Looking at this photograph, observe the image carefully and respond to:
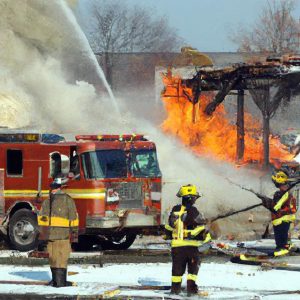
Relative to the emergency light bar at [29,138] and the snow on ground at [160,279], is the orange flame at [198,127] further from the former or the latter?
the snow on ground at [160,279]

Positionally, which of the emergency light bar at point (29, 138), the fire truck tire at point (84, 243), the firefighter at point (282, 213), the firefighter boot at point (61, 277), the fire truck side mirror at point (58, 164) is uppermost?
the emergency light bar at point (29, 138)

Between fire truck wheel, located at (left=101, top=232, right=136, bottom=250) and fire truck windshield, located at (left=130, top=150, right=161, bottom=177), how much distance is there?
1416 mm

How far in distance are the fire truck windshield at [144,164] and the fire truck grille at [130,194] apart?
0.23 m

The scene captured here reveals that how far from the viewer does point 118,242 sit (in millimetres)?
17938

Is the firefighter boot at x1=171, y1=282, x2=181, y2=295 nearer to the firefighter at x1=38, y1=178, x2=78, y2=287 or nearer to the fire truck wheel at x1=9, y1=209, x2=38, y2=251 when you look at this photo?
the firefighter at x1=38, y1=178, x2=78, y2=287

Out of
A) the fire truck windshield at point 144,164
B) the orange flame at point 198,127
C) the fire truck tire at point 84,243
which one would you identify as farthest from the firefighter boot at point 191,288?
the orange flame at point 198,127

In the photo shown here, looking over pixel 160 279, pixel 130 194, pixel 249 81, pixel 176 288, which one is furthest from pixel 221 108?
pixel 176 288

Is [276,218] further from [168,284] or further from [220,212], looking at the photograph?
[220,212]

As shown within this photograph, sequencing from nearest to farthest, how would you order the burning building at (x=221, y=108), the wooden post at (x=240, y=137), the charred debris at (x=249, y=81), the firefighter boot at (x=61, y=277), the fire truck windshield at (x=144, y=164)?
the firefighter boot at (x=61, y=277) < the fire truck windshield at (x=144, y=164) < the charred debris at (x=249, y=81) < the burning building at (x=221, y=108) < the wooden post at (x=240, y=137)

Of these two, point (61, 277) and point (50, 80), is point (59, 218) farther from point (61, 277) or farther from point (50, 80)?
point (50, 80)

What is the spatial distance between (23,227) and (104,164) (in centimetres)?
208

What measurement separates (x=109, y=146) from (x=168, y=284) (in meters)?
4.95

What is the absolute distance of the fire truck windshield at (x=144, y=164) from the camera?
16.9 metres

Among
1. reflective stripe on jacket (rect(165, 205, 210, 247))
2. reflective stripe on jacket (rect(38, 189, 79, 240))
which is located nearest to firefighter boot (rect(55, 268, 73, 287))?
reflective stripe on jacket (rect(38, 189, 79, 240))
